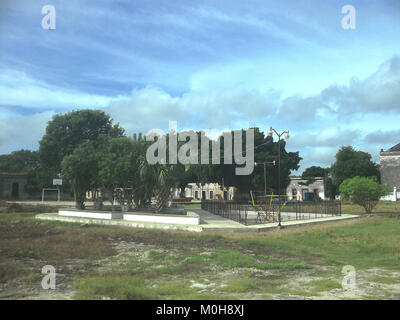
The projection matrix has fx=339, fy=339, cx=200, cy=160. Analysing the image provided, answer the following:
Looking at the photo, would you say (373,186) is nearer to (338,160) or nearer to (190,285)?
(190,285)

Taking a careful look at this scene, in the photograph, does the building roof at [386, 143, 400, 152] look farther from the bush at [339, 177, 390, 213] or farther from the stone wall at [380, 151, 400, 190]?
the bush at [339, 177, 390, 213]

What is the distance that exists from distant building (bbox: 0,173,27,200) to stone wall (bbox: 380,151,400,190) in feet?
205

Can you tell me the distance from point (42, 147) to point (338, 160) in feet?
160

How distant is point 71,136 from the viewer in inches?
1507

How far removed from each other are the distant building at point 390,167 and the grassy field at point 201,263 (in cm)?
4433

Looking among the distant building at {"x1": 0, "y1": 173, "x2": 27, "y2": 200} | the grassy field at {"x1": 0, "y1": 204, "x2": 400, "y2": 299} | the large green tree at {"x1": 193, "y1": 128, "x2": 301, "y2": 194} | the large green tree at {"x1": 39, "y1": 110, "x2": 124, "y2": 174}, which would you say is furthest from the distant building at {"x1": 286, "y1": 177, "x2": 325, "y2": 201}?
the distant building at {"x1": 0, "y1": 173, "x2": 27, "y2": 200}

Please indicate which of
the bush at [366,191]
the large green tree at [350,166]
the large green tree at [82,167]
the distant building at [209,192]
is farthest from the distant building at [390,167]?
the large green tree at [82,167]

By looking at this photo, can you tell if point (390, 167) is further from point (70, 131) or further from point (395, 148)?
point (70, 131)

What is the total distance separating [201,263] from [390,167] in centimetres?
5656

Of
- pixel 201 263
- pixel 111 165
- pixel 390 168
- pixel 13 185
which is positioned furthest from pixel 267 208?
pixel 13 185

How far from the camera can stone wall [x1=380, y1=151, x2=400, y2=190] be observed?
56.6 meters

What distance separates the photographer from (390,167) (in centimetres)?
5738

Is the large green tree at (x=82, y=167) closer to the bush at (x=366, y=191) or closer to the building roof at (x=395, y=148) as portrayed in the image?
the bush at (x=366, y=191)
